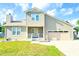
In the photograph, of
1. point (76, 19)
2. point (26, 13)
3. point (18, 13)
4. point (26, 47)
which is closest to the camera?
point (26, 47)

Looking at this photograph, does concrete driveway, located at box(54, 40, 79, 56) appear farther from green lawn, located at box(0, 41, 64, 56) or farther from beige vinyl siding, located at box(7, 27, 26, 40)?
beige vinyl siding, located at box(7, 27, 26, 40)

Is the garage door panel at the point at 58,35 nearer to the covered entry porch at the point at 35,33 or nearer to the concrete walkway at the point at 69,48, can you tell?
the covered entry porch at the point at 35,33

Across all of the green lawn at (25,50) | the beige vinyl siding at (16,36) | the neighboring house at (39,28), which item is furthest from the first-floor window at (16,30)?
the green lawn at (25,50)

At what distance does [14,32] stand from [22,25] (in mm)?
1229

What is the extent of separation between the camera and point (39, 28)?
21.1 metres

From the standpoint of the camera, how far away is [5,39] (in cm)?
1759

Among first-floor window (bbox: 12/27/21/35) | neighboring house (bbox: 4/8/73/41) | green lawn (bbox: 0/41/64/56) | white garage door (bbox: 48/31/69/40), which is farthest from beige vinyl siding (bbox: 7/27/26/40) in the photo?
white garage door (bbox: 48/31/69/40)

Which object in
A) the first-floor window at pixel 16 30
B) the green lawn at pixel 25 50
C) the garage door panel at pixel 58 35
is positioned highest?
the first-floor window at pixel 16 30

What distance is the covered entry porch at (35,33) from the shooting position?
19617 mm

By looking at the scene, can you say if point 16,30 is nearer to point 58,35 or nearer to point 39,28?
point 39,28

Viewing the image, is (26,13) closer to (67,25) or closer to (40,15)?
(40,15)

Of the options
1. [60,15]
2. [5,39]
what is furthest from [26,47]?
[60,15]

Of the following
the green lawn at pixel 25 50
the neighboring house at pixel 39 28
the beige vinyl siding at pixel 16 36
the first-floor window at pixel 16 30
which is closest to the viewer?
the green lawn at pixel 25 50

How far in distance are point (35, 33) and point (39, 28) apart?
849 millimetres
